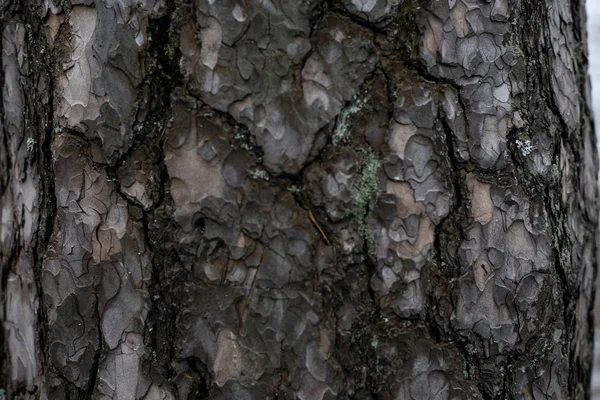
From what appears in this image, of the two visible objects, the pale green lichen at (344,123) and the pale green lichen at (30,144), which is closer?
the pale green lichen at (344,123)

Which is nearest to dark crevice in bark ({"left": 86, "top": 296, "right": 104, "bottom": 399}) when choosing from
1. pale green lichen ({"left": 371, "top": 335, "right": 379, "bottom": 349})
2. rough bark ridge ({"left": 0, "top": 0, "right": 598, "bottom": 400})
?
rough bark ridge ({"left": 0, "top": 0, "right": 598, "bottom": 400})

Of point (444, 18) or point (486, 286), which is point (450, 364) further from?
point (444, 18)

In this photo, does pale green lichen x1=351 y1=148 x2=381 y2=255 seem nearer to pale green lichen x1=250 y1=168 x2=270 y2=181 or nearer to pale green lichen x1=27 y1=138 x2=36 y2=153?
pale green lichen x1=250 y1=168 x2=270 y2=181

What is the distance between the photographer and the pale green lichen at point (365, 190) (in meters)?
1.03

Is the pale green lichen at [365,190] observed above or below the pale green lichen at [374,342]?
above

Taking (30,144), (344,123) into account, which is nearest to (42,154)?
(30,144)

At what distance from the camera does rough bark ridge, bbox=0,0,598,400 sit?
3.34ft

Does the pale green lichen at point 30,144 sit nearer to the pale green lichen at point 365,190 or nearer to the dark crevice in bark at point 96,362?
the dark crevice in bark at point 96,362

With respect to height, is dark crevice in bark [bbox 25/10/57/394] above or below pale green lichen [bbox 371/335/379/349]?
above

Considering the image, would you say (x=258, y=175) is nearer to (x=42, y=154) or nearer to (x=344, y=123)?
(x=344, y=123)

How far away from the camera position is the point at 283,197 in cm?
102

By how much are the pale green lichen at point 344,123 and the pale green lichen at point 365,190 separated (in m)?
0.04

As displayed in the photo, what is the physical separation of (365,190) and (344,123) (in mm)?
109

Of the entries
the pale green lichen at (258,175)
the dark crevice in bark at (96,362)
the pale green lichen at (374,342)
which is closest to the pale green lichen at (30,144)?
the dark crevice in bark at (96,362)
